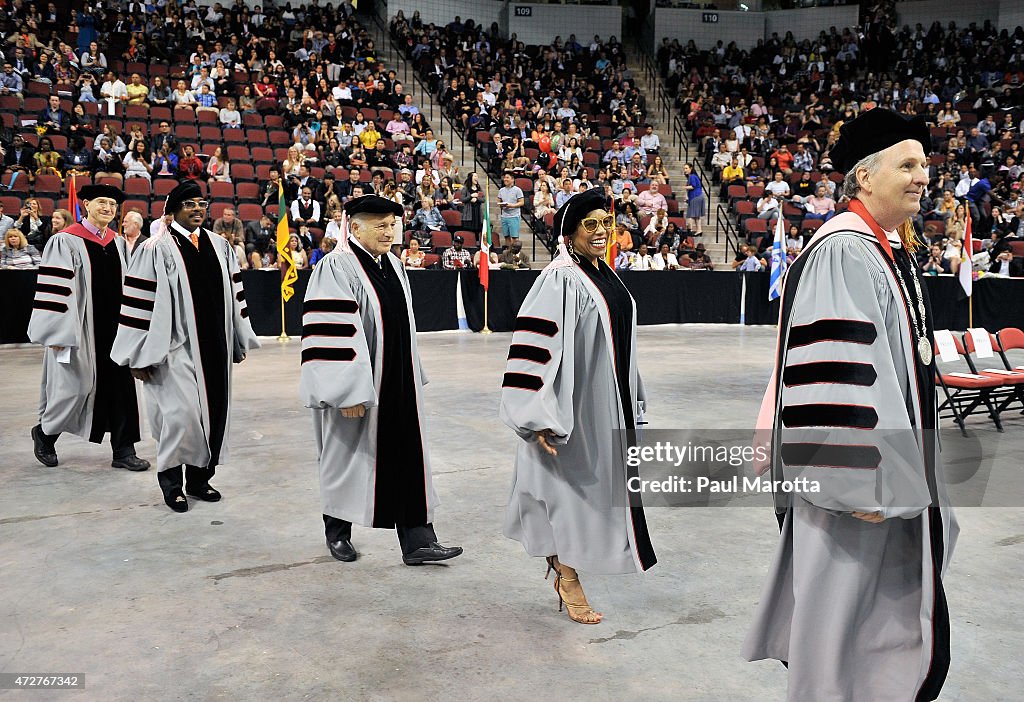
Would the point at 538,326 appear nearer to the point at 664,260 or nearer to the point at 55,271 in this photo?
the point at 55,271

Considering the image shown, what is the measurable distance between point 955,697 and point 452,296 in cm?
1239

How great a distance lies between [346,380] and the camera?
4.12m

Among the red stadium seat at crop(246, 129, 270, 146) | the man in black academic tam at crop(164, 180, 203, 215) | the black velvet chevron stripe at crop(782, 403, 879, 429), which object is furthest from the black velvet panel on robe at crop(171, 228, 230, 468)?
the red stadium seat at crop(246, 129, 270, 146)

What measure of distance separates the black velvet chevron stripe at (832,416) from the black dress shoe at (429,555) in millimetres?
2427

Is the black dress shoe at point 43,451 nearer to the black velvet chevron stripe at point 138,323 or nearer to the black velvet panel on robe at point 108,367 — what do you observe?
the black velvet panel on robe at point 108,367

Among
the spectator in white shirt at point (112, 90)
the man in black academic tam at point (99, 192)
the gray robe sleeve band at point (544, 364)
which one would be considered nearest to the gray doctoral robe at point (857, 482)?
the gray robe sleeve band at point (544, 364)

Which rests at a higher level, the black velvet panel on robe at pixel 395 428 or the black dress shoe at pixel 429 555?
the black velvet panel on robe at pixel 395 428

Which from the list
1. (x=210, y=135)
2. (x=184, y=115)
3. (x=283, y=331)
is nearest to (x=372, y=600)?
(x=283, y=331)

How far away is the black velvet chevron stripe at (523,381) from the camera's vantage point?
11.5 feet

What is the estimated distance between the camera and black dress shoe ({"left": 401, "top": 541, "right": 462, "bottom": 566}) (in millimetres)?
4371

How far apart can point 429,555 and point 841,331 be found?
8.57 ft

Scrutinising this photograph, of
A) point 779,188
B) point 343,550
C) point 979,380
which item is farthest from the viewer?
point 779,188

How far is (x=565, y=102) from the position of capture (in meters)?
22.2

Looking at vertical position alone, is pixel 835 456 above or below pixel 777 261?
above
